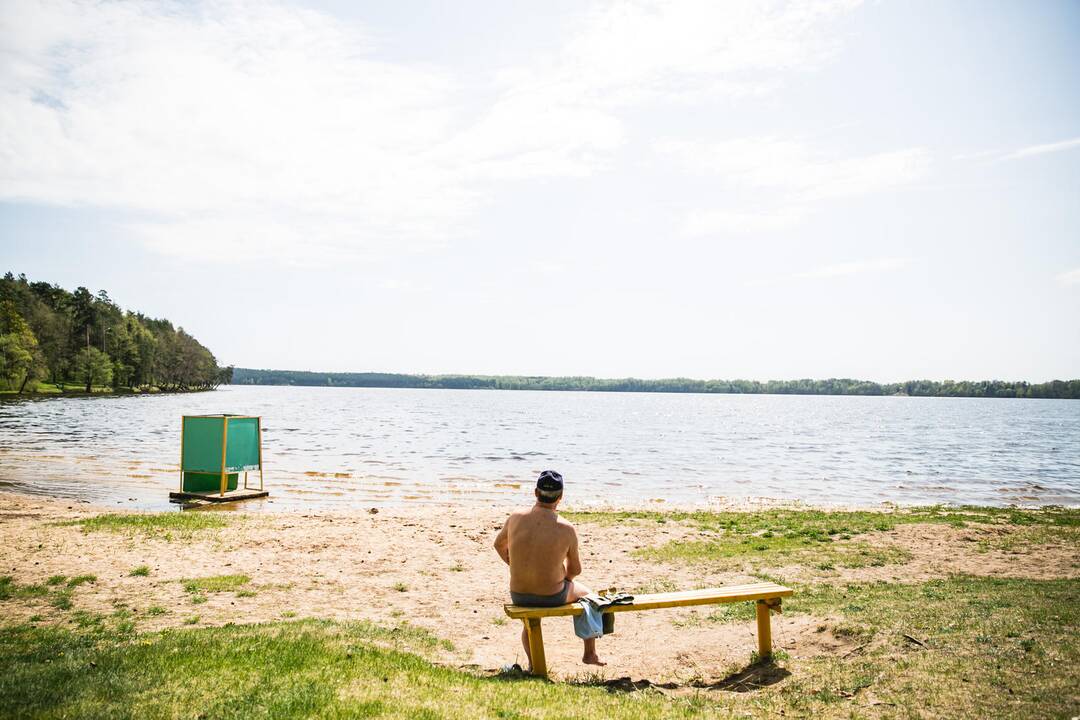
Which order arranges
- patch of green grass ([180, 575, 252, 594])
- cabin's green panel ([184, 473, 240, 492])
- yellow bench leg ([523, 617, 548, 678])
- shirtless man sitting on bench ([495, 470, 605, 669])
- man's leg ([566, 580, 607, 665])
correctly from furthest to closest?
cabin's green panel ([184, 473, 240, 492]) < patch of green grass ([180, 575, 252, 594]) < man's leg ([566, 580, 607, 665]) < shirtless man sitting on bench ([495, 470, 605, 669]) < yellow bench leg ([523, 617, 548, 678])

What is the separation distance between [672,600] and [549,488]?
1.73m

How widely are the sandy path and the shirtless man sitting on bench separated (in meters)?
0.96

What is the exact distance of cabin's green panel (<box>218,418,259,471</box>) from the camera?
70.6 feet

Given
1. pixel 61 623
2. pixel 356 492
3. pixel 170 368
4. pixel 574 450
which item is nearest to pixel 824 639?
pixel 61 623

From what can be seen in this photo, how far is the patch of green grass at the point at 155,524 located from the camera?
1404 centimetres

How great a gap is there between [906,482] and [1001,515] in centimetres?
1381

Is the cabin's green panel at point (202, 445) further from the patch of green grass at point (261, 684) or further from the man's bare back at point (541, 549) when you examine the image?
the man's bare back at point (541, 549)

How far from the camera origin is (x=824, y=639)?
751 centimetres

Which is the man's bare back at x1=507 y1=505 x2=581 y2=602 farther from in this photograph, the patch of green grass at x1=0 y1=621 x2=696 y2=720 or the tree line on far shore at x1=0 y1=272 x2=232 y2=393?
the tree line on far shore at x1=0 y1=272 x2=232 y2=393

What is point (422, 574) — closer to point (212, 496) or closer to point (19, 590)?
point (19, 590)

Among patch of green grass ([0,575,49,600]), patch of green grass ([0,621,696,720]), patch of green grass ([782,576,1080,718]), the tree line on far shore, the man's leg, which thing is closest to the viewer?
patch of green grass ([0,621,696,720])

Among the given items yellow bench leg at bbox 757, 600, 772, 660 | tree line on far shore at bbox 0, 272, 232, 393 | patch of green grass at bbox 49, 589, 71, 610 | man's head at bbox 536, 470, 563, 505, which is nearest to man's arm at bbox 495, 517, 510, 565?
man's head at bbox 536, 470, 563, 505

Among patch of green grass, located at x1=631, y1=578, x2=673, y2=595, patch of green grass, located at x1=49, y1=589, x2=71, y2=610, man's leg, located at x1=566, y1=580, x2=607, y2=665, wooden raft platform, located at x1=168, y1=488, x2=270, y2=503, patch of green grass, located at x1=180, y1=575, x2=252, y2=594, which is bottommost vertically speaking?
wooden raft platform, located at x1=168, y1=488, x2=270, y2=503

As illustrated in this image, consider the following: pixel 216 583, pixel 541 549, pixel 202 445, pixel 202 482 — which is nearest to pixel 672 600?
pixel 541 549
